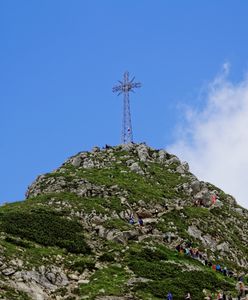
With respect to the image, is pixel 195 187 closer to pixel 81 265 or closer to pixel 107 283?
pixel 81 265

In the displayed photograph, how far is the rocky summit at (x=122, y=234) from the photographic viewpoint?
5036 cm

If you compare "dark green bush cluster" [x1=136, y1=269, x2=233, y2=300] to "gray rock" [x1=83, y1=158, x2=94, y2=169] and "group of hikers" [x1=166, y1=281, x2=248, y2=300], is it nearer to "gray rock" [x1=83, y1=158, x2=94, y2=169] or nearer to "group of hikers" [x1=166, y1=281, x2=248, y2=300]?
"group of hikers" [x1=166, y1=281, x2=248, y2=300]

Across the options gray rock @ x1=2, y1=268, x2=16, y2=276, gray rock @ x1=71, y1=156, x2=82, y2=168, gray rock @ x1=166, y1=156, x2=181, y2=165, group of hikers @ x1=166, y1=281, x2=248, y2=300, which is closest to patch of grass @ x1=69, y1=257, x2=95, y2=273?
gray rock @ x1=2, y1=268, x2=16, y2=276

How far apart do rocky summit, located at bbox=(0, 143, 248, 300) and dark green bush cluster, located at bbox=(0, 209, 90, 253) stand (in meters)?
0.11

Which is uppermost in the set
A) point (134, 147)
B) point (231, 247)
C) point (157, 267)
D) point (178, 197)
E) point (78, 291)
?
point (134, 147)

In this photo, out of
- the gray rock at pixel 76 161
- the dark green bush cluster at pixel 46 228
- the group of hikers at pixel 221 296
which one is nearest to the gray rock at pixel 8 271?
the dark green bush cluster at pixel 46 228

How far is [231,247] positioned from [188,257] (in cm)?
1392

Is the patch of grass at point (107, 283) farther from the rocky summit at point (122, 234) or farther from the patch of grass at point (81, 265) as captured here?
the patch of grass at point (81, 265)

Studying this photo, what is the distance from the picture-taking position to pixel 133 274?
178 ft

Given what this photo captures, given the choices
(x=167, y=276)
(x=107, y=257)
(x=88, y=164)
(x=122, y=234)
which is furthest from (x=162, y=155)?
(x=167, y=276)

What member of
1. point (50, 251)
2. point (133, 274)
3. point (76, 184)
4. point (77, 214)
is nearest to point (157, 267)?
point (133, 274)

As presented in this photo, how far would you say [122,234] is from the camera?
6562 centimetres

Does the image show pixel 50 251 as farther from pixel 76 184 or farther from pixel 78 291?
pixel 76 184

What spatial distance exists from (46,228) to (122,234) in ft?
26.8
